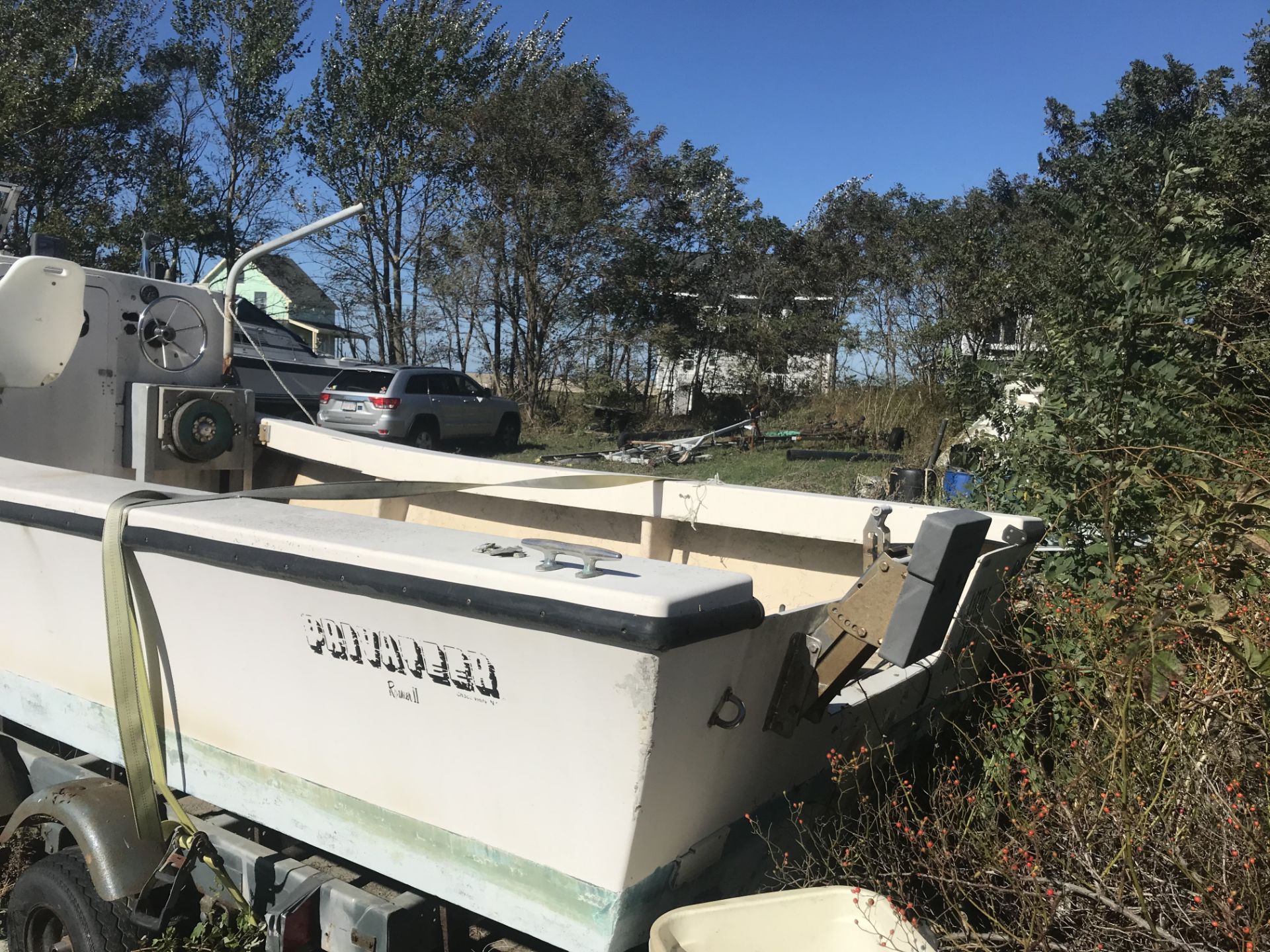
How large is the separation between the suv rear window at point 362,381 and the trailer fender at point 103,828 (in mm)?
12464

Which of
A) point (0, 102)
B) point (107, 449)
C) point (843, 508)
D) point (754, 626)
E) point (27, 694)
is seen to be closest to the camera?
point (754, 626)

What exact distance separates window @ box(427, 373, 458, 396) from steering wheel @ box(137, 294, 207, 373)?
10.9 metres

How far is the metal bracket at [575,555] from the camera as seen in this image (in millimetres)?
1993

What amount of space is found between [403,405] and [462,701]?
43.9 ft

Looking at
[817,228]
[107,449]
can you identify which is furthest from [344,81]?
[107,449]

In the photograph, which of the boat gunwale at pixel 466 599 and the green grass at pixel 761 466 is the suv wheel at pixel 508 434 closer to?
the green grass at pixel 761 466

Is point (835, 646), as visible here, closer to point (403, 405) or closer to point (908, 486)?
point (908, 486)

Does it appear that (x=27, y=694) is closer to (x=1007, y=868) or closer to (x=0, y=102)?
(x=1007, y=868)

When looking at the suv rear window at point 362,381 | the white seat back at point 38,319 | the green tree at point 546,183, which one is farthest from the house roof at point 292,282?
the white seat back at point 38,319

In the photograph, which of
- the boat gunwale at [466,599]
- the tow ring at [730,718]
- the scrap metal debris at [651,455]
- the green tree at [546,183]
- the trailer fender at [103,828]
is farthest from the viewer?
the green tree at [546,183]

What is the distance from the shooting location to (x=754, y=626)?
6.68 feet

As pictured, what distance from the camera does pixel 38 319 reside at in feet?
11.1

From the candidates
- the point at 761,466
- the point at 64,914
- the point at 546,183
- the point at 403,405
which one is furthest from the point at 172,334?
the point at 546,183

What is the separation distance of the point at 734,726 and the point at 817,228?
22590 millimetres
